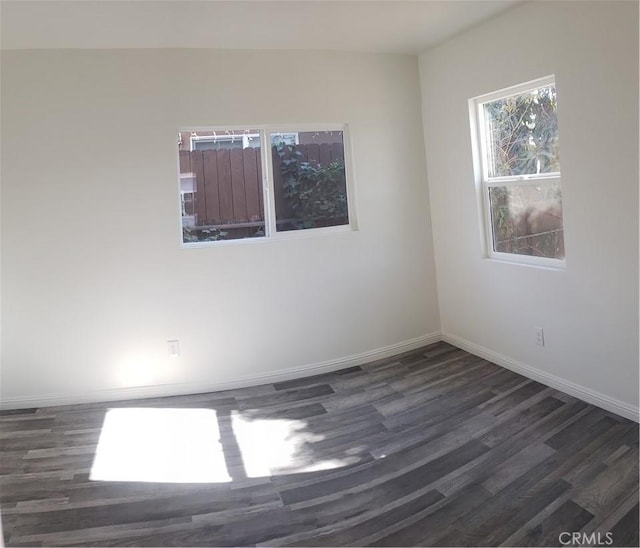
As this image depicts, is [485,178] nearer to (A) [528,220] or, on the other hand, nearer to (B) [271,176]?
(A) [528,220]

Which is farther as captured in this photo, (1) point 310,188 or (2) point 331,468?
(1) point 310,188

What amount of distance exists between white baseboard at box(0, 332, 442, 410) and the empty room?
21 mm

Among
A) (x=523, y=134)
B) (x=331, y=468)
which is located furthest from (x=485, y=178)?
(x=331, y=468)

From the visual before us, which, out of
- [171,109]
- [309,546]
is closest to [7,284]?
[171,109]

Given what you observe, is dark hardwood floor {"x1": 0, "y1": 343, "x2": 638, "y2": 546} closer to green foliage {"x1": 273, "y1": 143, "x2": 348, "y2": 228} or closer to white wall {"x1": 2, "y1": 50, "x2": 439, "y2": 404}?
white wall {"x1": 2, "y1": 50, "x2": 439, "y2": 404}

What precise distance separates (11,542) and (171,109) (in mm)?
2754

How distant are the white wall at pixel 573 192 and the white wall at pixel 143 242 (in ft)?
2.81

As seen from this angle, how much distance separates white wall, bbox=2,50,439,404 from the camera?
3305 mm

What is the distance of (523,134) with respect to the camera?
3289 millimetres

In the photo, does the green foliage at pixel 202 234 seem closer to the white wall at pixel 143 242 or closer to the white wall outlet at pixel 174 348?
the white wall at pixel 143 242

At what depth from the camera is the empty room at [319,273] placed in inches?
90.8

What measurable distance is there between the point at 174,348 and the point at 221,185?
4.26 ft

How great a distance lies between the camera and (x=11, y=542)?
→ 6.77 ft

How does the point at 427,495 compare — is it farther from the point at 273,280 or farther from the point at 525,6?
the point at 525,6
